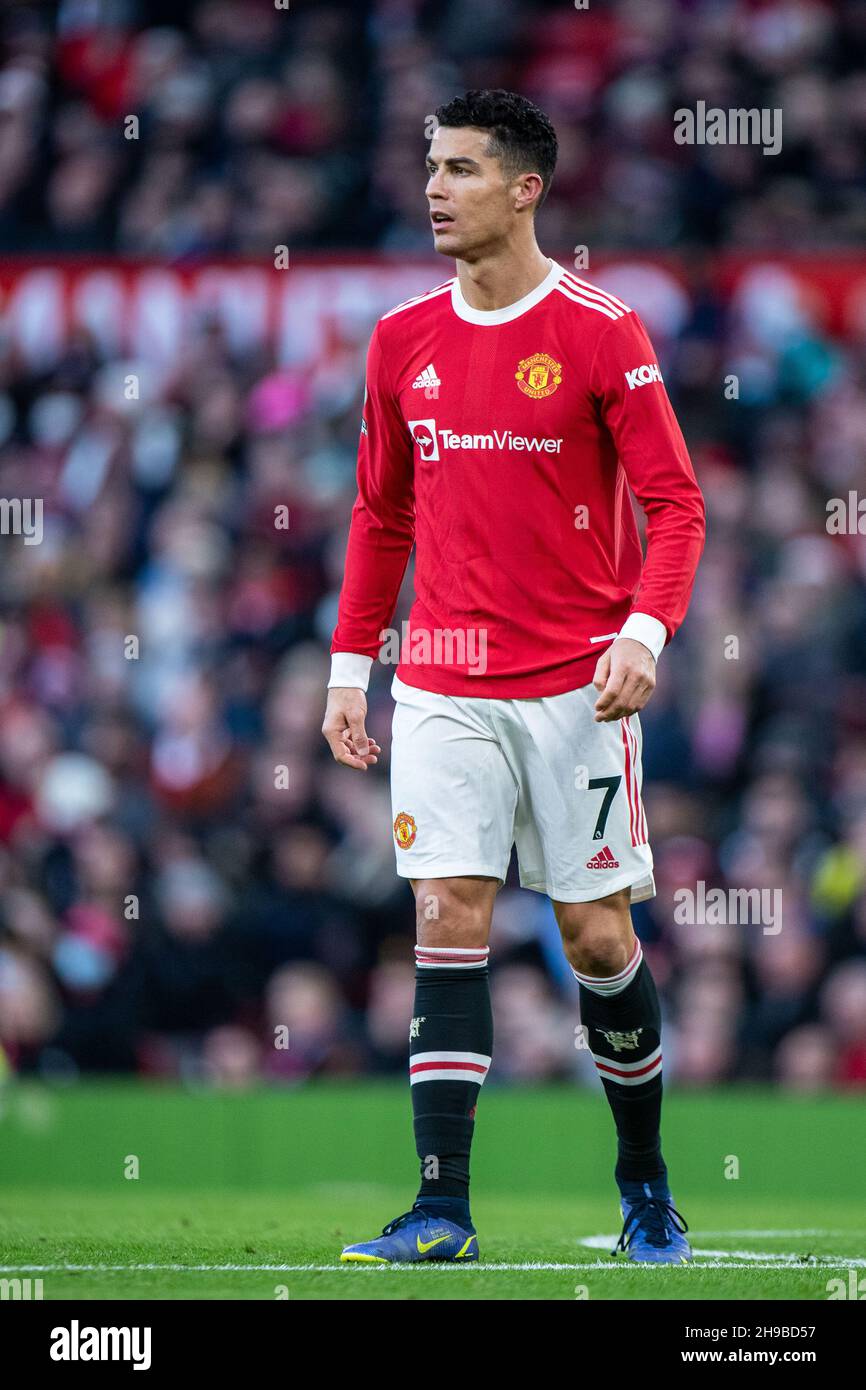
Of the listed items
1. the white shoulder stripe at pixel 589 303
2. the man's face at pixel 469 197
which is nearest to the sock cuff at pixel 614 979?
the white shoulder stripe at pixel 589 303

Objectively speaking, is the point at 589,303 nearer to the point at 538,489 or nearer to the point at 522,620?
the point at 538,489

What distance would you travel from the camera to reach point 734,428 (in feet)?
40.1

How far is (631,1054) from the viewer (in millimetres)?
5293

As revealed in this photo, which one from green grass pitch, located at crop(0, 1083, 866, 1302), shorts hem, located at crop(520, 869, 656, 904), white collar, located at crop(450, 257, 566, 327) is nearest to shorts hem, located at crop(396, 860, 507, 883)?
shorts hem, located at crop(520, 869, 656, 904)

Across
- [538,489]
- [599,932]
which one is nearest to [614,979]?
[599,932]

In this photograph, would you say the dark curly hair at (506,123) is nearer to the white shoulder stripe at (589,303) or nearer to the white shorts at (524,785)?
the white shoulder stripe at (589,303)

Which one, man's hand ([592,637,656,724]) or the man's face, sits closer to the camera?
man's hand ([592,637,656,724])

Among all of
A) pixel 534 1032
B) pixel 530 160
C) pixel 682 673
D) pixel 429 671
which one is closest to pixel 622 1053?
pixel 429 671

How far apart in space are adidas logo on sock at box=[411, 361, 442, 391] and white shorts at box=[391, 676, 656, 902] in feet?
2.40

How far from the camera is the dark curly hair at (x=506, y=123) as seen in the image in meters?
5.24

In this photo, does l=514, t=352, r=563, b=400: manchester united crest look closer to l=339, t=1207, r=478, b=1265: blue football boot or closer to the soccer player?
the soccer player

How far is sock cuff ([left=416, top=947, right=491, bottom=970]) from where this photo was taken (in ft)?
16.6

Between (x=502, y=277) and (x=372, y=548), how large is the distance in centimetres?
75

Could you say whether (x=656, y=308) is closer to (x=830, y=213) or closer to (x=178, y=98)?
(x=830, y=213)
